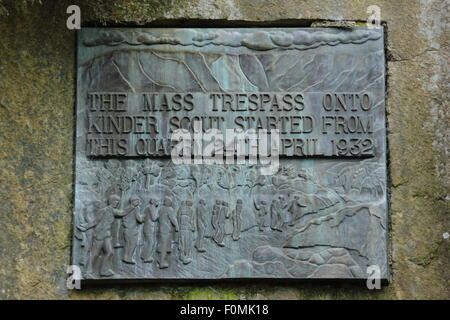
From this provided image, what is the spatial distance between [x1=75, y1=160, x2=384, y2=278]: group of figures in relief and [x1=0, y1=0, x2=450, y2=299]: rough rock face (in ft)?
0.66

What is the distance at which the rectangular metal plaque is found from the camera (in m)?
5.29

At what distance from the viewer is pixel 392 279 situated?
536 cm

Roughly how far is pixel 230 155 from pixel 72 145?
1.13 m

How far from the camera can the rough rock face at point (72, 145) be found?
17.5 ft

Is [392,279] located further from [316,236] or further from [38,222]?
[38,222]

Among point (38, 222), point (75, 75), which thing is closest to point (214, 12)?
point (75, 75)

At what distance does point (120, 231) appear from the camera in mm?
5312

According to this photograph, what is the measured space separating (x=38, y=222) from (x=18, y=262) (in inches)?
12.1

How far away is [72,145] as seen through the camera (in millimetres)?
5449

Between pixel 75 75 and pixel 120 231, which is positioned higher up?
pixel 75 75

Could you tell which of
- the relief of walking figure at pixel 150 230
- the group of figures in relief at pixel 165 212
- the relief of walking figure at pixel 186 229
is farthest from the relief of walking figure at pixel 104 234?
the relief of walking figure at pixel 186 229

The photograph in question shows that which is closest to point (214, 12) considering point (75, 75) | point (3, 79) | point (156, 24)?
point (156, 24)

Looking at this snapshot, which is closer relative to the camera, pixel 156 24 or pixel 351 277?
pixel 351 277

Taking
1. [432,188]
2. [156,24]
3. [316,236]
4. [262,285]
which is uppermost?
[156,24]
